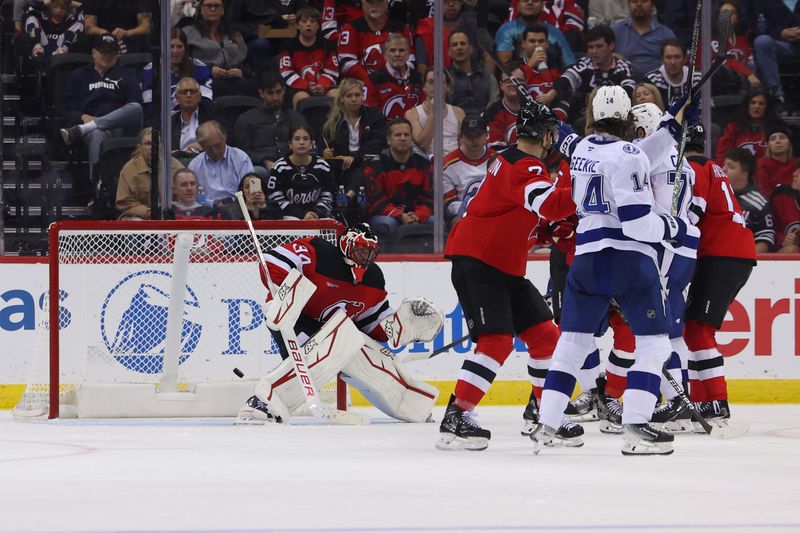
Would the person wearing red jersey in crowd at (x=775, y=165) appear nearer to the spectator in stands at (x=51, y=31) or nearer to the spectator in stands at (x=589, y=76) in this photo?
the spectator in stands at (x=589, y=76)

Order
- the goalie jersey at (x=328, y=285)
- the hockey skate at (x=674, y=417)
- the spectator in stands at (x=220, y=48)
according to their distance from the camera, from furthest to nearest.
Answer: the spectator in stands at (x=220, y=48)
the goalie jersey at (x=328, y=285)
the hockey skate at (x=674, y=417)

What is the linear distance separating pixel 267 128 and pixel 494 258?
324 centimetres

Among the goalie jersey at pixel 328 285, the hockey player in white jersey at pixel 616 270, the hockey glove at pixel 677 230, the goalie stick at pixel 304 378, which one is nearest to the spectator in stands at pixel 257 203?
the goalie jersey at pixel 328 285

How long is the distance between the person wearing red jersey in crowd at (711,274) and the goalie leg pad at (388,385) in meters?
1.21

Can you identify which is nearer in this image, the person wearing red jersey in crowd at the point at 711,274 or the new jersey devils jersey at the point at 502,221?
the new jersey devils jersey at the point at 502,221

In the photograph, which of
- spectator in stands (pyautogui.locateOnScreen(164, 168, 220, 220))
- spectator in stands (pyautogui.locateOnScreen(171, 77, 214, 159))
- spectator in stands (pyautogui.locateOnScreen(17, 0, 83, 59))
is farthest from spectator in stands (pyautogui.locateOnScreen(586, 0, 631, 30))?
spectator in stands (pyautogui.locateOnScreen(17, 0, 83, 59))

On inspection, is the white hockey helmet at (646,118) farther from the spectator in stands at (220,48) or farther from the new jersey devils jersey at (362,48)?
the spectator in stands at (220,48)

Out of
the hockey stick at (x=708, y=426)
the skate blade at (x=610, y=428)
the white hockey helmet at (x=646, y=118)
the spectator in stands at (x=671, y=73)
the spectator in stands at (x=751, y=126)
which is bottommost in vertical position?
the skate blade at (x=610, y=428)

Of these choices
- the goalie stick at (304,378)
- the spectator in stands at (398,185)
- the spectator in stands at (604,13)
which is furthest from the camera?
the spectator in stands at (604,13)

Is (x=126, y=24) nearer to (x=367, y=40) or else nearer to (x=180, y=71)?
(x=180, y=71)

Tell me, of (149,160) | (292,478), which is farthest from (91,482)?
(149,160)

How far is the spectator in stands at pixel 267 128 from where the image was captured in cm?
826

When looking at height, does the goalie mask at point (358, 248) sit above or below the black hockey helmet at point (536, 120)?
below

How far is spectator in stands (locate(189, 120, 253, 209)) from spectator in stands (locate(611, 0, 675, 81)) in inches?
90.4
